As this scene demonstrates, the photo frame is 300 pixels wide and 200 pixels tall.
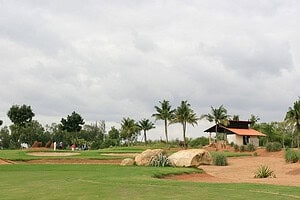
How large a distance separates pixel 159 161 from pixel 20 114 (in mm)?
56780

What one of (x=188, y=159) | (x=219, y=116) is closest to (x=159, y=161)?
(x=188, y=159)

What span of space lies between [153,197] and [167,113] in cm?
6845

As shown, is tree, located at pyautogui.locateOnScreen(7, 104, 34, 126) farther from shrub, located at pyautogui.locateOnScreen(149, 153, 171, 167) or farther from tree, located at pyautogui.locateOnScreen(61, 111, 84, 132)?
shrub, located at pyautogui.locateOnScreen(149, 153, 171, 167)

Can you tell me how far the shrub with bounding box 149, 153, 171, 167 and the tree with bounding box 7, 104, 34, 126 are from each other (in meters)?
56.0

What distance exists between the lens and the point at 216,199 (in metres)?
12.8

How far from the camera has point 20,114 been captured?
82.2 metres

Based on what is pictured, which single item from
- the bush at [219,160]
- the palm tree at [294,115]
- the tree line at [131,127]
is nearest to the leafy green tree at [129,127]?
the tree line at [131,127]

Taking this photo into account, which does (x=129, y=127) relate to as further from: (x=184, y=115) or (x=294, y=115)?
(x=294, y=115)

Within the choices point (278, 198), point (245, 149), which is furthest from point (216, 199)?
point (245, 149)

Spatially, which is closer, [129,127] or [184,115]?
[184,115]

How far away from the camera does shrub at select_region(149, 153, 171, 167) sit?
3317cm

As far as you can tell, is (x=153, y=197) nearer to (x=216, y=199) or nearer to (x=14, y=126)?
(x=216, y=199)

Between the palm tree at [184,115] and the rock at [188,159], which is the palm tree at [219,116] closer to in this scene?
the palm tree at [184,115]

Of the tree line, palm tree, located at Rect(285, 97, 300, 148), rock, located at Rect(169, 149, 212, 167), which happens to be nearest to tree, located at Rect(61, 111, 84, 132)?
the tree line
